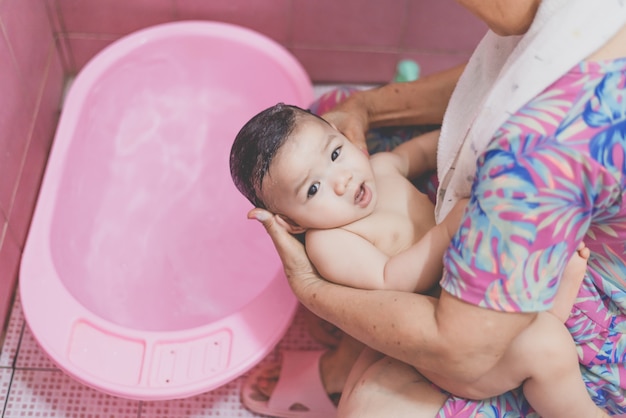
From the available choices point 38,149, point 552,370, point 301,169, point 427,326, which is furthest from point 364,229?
point 38,149

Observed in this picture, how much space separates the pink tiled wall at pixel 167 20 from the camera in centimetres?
168

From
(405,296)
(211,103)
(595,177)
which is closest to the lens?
(595,177)

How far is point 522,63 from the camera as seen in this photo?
3.30ft

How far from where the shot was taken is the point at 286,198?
1.24 m

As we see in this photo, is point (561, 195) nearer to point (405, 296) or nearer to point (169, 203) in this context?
point (405, 296)

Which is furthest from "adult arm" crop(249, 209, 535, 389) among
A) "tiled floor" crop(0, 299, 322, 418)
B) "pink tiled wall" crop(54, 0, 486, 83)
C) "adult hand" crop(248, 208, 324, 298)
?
"pink tiled wall" crop(54, 0, 486, 83)

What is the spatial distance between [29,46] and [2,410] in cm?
81

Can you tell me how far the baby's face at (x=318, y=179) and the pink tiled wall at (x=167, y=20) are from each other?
72 cm

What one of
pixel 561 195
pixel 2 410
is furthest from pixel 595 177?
pixel 2 410

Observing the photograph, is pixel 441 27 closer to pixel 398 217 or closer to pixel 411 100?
pixel 411 100

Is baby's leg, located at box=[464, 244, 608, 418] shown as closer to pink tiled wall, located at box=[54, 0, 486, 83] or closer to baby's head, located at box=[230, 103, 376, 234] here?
baby's head, located at box=[230, 103, 376, 234]

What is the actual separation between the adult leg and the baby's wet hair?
368 millimetres

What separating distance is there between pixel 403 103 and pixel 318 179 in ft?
1.24

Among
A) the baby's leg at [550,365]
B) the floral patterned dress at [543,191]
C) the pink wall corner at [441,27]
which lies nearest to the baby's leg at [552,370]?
the baby's leg at [550,365]
